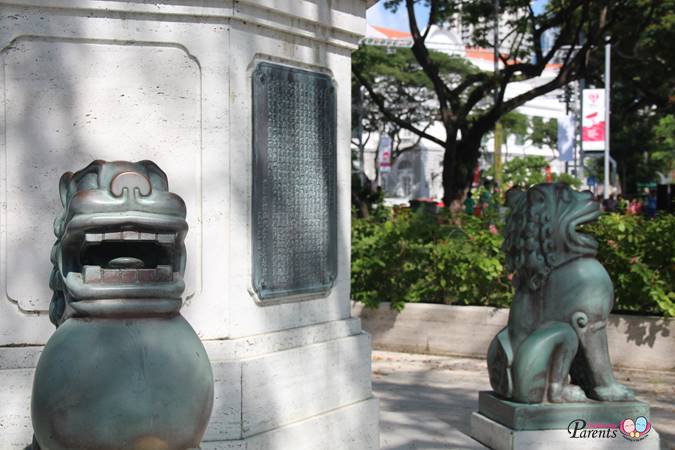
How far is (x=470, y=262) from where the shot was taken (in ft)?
29.5

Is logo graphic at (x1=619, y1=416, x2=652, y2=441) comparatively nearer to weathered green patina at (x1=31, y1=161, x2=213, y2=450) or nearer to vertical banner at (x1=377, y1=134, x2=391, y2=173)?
weathered green patina at (x1=31, y1=161, x2=213, y2=450)

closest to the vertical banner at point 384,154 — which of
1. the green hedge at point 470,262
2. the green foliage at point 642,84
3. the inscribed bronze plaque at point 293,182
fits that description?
the green foliage at point 642,84

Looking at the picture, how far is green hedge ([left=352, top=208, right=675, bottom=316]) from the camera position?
27.3 feet

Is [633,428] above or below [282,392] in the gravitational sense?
below

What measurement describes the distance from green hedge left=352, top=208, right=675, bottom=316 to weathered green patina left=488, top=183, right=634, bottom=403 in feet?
10.4

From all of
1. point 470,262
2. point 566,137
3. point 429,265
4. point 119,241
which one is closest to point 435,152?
point 566,137

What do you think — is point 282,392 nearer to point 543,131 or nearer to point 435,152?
point 543,131

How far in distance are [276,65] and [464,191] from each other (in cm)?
1374

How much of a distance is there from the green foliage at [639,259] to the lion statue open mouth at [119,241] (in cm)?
609

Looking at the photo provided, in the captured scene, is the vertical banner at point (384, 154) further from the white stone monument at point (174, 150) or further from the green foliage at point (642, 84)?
the white stone monument at point (174, 150)

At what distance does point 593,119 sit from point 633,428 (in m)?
23.2

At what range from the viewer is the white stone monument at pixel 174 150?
439 cm

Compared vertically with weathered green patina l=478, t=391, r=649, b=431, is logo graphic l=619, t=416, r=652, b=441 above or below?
below

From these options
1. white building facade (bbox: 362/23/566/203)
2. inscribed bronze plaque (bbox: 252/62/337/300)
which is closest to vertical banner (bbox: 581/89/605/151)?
inscribed bronze plaque (bbox: 252/62/337/300)
